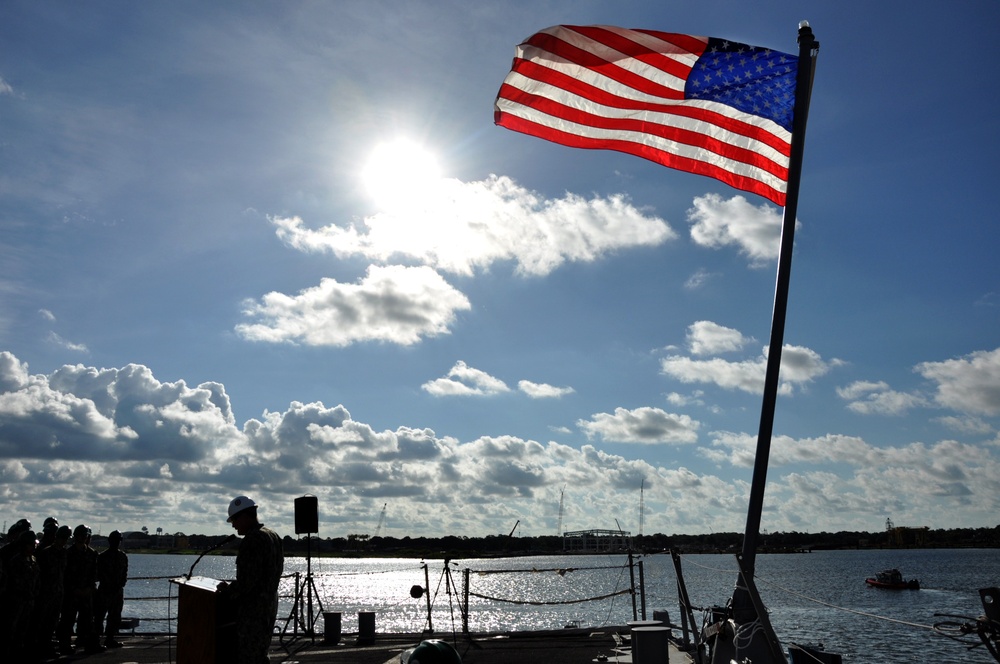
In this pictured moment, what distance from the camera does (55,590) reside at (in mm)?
12891

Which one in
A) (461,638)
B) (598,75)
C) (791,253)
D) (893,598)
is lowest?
(893,598)

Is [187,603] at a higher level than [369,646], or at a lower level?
higher

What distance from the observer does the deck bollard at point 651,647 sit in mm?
10070

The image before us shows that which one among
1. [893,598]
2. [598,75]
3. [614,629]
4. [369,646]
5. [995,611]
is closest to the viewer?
[995,611]

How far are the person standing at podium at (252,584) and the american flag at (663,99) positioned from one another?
516 cm

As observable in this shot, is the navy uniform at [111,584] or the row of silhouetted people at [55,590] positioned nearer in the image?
the row of silhouetted people at [55,590]

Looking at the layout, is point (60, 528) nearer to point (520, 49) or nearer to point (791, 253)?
point (520, 49)

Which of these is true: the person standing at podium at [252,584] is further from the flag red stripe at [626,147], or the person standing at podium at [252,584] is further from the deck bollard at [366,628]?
the deck bollard at [366,628]

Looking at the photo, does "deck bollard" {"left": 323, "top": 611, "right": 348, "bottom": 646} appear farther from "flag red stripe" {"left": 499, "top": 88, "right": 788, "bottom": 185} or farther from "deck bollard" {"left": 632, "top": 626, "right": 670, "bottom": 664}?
"flag red stripe" {"left": 499, "top": 88, "right": 788, "bottom": 185}

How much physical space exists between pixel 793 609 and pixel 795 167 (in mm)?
59883

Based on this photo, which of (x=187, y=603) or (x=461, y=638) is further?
(x=461, y=638)

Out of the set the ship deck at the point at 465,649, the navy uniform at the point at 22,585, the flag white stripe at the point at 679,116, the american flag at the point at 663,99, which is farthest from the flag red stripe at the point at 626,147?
the navy uniform at the point at 22,585

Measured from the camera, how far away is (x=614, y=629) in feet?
51.3

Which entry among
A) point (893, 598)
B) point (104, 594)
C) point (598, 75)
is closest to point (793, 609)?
point (893, 598)
